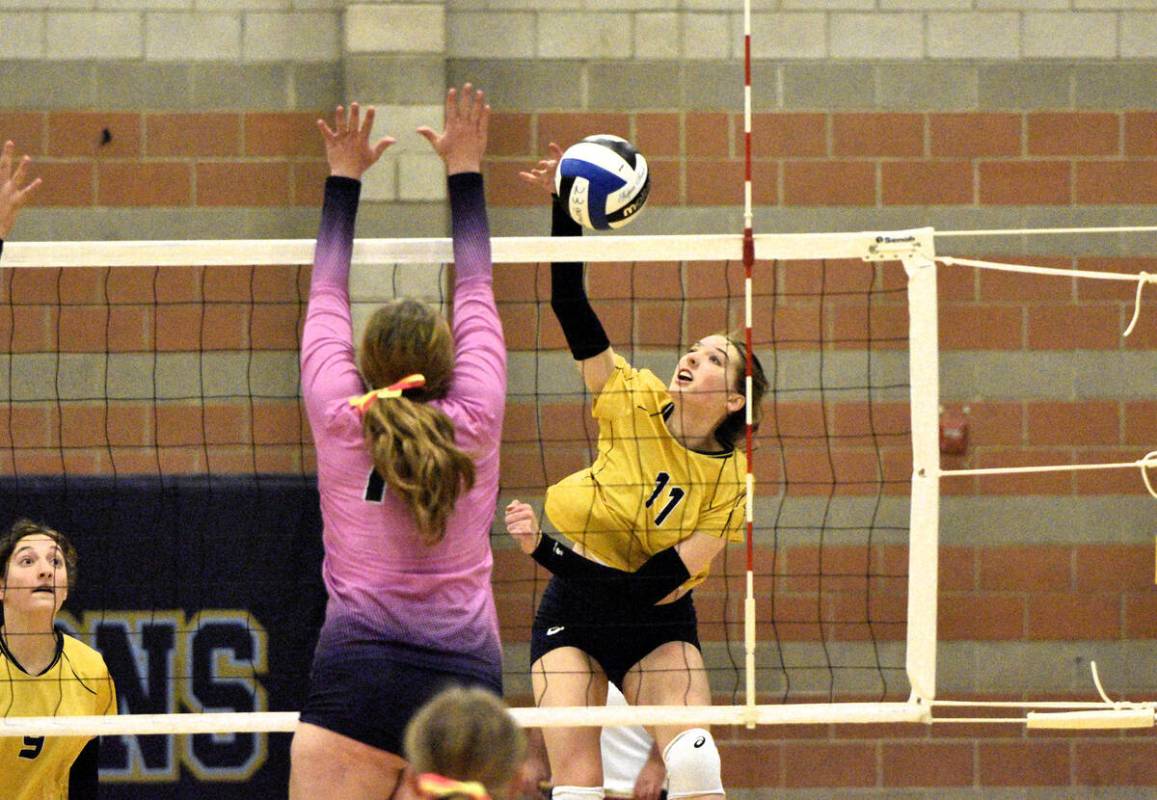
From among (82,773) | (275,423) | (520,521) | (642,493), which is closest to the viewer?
(520,521)

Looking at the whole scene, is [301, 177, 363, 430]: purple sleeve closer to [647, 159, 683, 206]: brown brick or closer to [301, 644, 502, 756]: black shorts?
[301, 644, 502, 756]: black shorts

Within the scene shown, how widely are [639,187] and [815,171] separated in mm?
2664

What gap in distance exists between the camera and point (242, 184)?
710cm

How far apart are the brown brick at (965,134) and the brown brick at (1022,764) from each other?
2.58 meters

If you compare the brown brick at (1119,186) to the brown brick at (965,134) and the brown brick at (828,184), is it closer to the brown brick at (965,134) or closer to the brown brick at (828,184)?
the brown brick at (965,134)

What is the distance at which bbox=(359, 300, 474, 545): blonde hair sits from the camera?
3.39m

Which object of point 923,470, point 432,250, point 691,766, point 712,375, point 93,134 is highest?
point 93,134

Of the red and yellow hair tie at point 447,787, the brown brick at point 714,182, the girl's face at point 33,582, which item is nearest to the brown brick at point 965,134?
the brown brick at point 714,182

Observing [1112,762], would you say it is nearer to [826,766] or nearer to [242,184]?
[826,766]

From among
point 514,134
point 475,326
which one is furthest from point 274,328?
point 475,326

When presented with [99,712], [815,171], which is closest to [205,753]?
[99,712]

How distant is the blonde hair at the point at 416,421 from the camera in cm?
339

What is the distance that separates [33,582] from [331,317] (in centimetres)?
180

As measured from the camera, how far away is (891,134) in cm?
714
